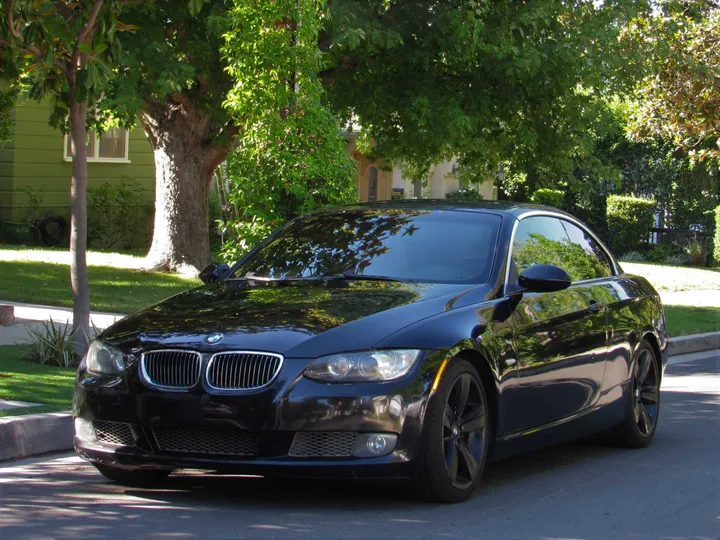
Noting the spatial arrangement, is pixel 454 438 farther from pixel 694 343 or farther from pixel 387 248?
pixel 694 343

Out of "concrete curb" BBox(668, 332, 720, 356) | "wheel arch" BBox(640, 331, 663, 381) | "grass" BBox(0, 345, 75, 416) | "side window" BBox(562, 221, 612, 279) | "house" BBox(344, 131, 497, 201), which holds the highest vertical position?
"house" BBox(344, 131, 497, 201)

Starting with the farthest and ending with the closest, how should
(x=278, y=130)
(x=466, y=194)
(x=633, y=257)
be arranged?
(x=466, y=194)
(x=633, y=257)
(x=278, y=130)

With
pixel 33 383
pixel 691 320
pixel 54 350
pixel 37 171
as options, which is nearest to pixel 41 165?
pixel 37 171

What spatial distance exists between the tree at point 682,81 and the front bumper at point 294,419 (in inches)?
593

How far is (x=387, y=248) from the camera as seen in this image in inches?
269

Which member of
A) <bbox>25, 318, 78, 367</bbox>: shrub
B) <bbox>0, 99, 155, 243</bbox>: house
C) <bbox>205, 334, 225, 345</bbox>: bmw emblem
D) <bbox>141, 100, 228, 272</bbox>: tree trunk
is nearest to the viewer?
<bbox>205, 334, 225, 345</bbox>: bmw emblem

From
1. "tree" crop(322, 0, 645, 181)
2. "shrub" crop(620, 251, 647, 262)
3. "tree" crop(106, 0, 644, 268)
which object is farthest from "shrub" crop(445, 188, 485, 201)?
"tree" crop(322, 0, 645, 181)

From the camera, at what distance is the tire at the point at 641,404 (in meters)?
7.81

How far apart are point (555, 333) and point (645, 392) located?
170 centimetres

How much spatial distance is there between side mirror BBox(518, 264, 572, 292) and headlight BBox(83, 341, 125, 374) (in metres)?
2.32

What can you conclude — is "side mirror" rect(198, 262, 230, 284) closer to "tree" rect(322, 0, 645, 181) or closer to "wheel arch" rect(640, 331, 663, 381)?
"wheel arch" rect(640, 331, 663, 381)

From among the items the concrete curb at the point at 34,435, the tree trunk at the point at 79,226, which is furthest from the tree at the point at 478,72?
the concrete curb at the point at 34,435

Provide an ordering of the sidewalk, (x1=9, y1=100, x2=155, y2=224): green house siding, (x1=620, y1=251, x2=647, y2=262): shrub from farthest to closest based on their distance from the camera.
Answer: (x1=620, y1=251, x2=647, y2=262): shrub, (x1=9, y1=100, x2=155, y2=224): green house siding, the sidewalk

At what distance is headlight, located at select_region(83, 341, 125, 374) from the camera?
19.0 feet
